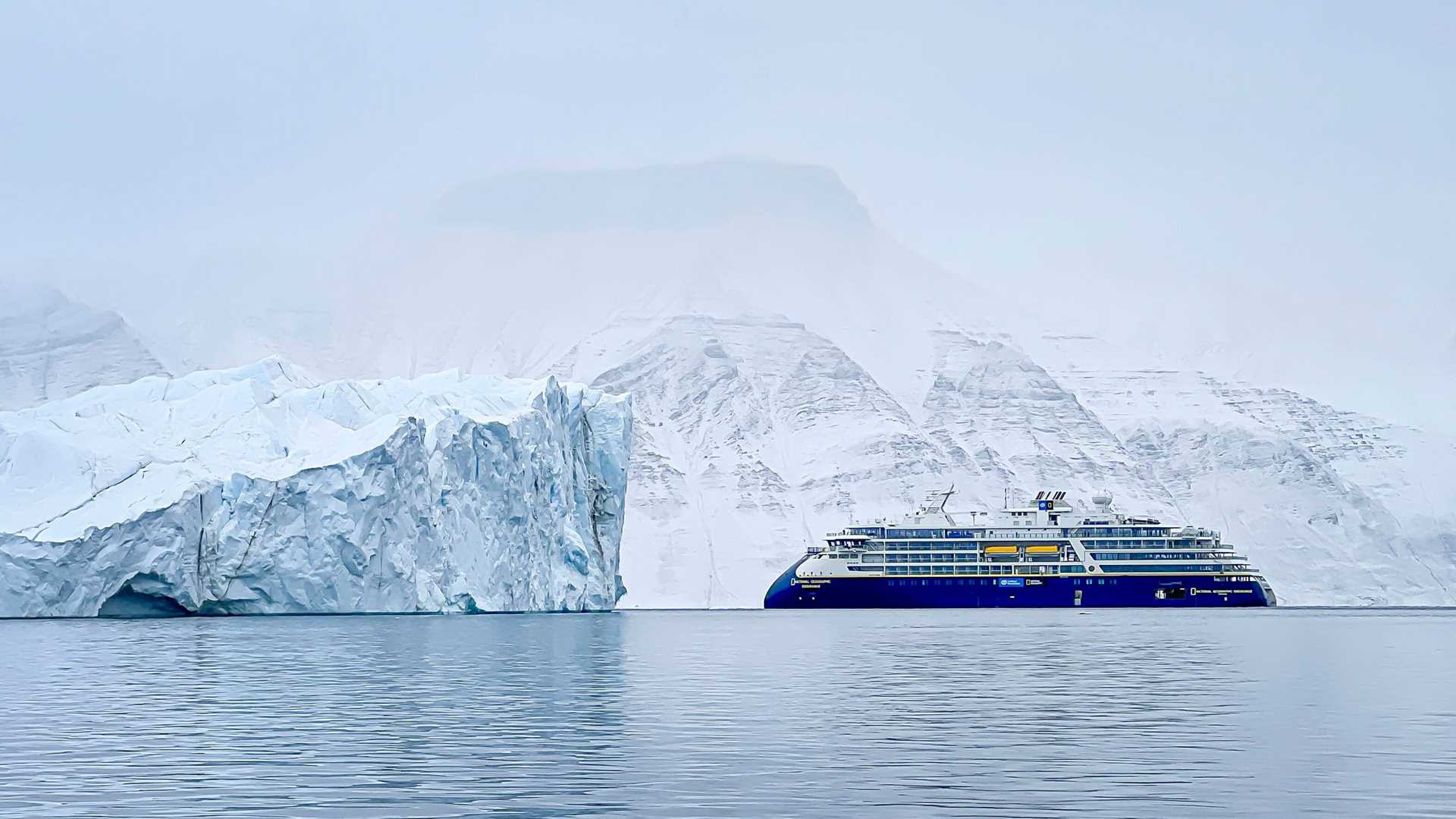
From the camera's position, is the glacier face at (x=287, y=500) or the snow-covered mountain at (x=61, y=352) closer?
the glacier face at (x=287, y=500)

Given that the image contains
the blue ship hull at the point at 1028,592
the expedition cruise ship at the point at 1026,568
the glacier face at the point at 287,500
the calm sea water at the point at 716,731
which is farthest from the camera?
the expedition cruise ship at the point at 1026,568

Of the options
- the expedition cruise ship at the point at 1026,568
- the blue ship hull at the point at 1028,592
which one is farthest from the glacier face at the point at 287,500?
the expedition cruise ship at the point at 1026,568

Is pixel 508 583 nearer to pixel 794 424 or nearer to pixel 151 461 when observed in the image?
pixel 151 461

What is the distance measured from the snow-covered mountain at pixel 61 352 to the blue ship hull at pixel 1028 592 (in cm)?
5833

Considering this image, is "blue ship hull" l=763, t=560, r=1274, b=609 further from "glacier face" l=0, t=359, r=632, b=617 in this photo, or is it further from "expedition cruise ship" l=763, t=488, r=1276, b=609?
"glacier face" l=0, t=359, r=632, b=617

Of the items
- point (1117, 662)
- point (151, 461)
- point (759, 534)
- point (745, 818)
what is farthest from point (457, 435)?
point (759, 534)

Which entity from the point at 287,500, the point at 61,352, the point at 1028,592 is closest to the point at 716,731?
the point at 287,500

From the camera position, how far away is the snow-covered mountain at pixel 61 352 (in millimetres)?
120188

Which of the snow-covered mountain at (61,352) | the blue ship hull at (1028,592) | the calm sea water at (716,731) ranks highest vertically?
the snow-covered mountain at (61,352)

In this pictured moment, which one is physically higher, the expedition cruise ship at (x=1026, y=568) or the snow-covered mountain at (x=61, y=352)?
the snow-covered mountain at (x=61, y=352)

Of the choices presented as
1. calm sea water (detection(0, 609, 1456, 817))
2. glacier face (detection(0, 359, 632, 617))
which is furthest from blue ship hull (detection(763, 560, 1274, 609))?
calm sea water (detection(0, 609, 1456, 817))

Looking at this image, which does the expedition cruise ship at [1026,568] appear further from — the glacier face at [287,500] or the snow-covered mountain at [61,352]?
the snow-covered mountain at [61,352]

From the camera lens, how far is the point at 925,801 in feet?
52.1

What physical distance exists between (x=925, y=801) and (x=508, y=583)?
179ft
